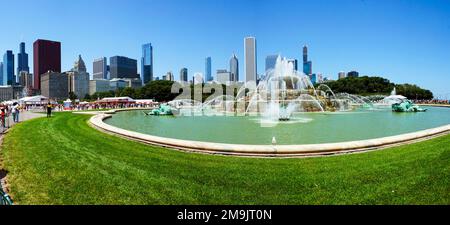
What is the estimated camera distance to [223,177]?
262 inches

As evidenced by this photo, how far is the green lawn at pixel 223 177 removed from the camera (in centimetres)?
544

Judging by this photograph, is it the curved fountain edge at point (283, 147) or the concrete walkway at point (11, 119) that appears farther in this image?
the concrete walkway at point (11, 119)

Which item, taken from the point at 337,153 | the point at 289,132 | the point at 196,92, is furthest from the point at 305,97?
the point at 196,92

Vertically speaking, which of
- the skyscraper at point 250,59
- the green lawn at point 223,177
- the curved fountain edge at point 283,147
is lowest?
the green lawn at point 223,177

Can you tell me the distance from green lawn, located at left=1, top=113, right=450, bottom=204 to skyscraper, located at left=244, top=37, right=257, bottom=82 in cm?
7177

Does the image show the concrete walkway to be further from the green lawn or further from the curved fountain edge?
the curved fountain edge

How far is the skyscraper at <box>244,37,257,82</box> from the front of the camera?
8086cm

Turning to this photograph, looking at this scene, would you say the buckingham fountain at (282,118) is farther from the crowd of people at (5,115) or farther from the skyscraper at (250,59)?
the skyscraper at (250,59)

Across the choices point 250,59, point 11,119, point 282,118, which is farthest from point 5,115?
point 250,59

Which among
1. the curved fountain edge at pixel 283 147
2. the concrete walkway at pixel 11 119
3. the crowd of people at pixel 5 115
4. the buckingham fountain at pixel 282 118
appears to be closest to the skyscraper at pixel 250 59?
the buckingham fountain at pixel 282 118

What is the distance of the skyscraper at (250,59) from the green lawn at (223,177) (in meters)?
71.8

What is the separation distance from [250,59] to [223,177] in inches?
3212

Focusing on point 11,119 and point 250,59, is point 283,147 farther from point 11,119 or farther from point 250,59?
point 250,59
